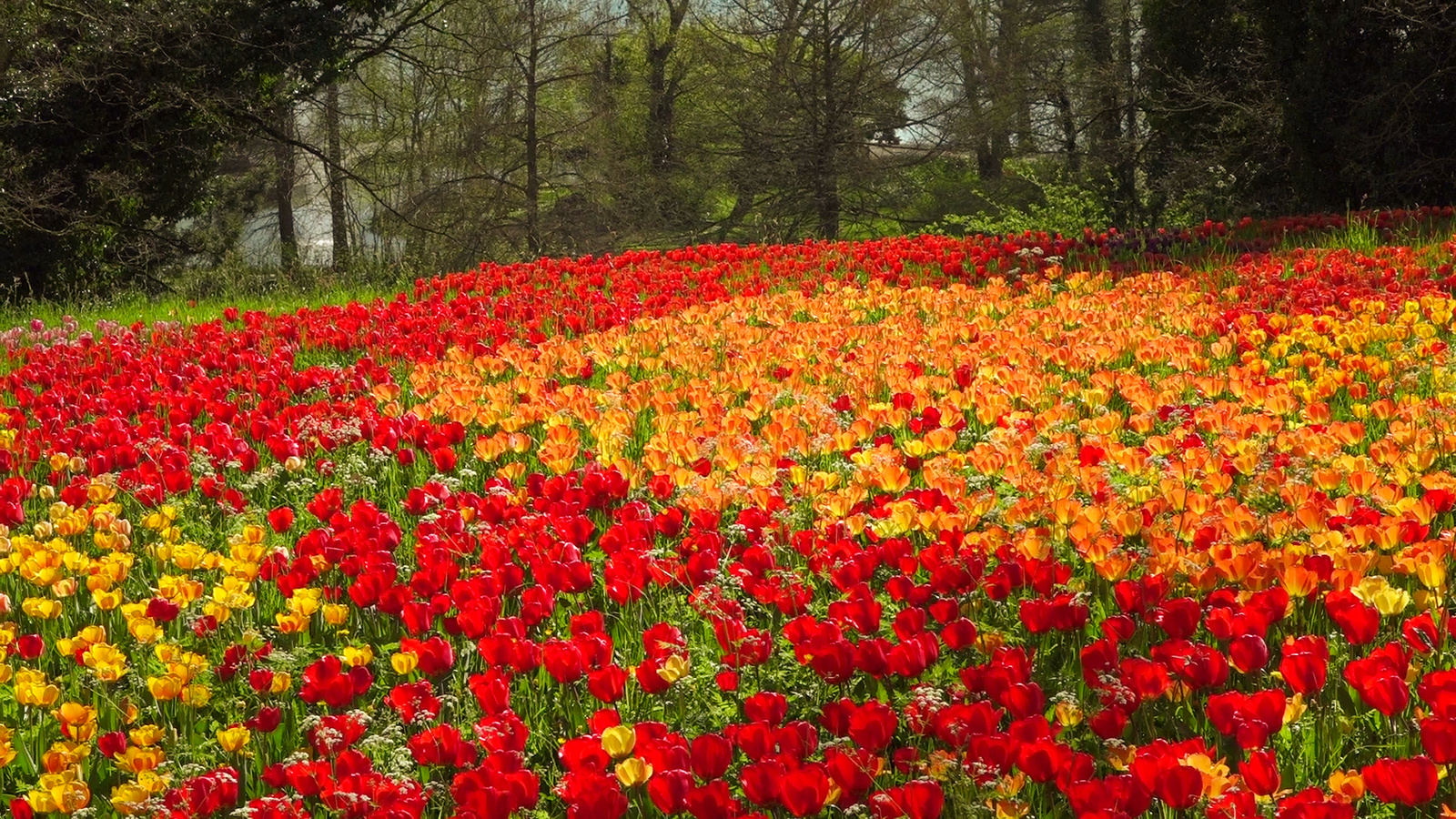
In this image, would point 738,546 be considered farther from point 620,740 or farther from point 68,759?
point 68,759

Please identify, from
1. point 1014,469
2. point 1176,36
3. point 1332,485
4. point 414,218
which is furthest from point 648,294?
point 414,218

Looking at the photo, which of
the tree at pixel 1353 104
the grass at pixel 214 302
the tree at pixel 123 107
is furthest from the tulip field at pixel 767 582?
the tree at pixel 123 107

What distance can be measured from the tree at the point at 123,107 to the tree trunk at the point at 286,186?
1510mm

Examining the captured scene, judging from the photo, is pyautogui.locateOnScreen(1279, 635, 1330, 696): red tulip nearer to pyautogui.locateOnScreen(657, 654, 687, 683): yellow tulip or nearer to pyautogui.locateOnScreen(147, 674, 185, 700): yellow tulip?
pyautogui.locateOnScreen(657, 654, 687, 683): yellow tulip

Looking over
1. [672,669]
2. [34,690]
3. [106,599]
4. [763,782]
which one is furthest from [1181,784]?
[106,599]

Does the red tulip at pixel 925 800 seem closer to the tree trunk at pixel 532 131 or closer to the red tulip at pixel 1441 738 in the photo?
the red tulip at pixel 1441 738

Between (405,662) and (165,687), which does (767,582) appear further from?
(165,687)

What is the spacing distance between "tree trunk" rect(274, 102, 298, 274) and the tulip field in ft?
44.9

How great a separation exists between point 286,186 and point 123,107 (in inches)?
359

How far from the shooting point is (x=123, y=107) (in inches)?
594

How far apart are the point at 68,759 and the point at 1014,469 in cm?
235

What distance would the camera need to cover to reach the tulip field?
6.67 feet

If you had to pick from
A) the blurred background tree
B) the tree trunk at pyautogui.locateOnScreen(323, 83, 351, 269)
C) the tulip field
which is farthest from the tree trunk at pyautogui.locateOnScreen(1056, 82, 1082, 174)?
the tulip field

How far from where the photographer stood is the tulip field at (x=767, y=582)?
2.03 metres
